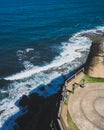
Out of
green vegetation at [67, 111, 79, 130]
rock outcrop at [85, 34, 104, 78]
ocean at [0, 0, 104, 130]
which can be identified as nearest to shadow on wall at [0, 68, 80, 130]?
ocean at [0, 0, 104, 130]

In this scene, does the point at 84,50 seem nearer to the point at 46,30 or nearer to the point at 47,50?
the point at 47,50

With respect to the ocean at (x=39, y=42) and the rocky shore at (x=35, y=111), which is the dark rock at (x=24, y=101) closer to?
the rocky shore at (x=35, y=111)

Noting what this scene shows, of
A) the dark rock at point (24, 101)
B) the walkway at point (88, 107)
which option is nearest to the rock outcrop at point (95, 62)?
the walkway at point (88, 107)

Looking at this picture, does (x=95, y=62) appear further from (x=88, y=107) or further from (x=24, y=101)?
(x=24, y=101)

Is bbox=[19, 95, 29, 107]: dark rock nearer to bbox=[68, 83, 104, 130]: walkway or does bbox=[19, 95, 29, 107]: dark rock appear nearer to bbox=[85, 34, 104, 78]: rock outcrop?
bbox=[68, 83, 104, 130]: walkway

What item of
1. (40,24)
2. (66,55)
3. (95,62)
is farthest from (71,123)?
(40,24)
